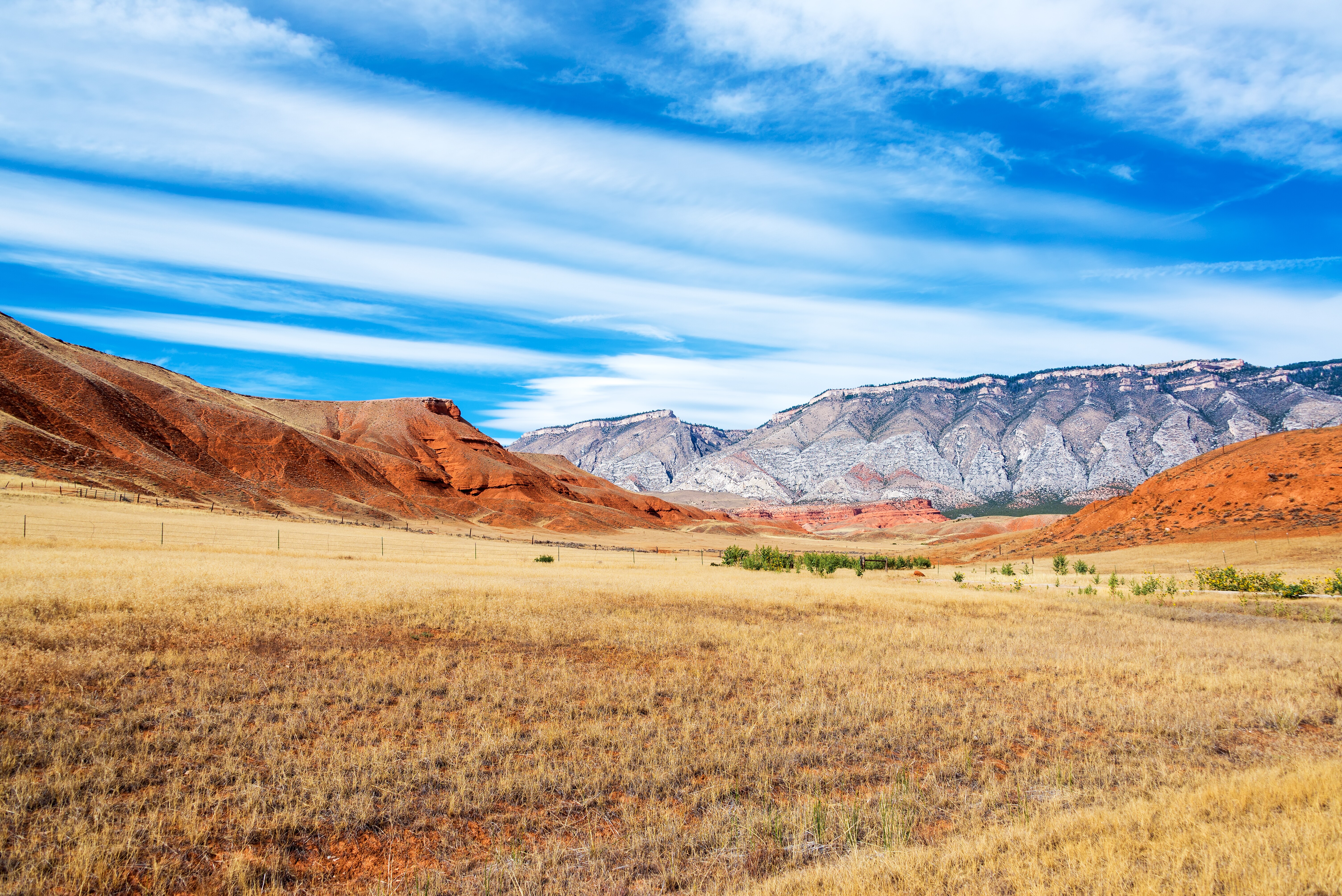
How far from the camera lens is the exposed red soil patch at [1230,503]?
53125 millimetres

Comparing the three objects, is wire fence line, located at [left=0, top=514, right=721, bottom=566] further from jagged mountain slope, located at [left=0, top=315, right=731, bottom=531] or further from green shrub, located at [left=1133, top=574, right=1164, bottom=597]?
green shrub, located at [left=1133, top=574, right=1164, bottom=597]

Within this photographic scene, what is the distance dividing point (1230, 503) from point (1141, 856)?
6923 centimetres

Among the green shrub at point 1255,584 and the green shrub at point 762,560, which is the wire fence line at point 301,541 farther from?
the green shrub at point 1255,584

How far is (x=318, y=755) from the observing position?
28.2 ft

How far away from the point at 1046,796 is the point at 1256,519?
205ft

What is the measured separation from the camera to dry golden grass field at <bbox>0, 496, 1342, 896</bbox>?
6.34 metres

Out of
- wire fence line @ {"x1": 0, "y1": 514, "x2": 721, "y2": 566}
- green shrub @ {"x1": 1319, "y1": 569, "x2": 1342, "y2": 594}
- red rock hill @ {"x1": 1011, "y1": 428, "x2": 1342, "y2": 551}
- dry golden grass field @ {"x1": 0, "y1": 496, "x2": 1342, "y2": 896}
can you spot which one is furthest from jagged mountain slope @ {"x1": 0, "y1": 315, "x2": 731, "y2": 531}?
green shrub @ {"x1": 1319, "y1": 569, "x2": 1342, "y2": 594}

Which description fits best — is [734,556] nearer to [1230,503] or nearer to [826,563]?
[826,563]

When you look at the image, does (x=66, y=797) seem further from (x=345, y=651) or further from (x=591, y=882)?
(x=345, y=651)

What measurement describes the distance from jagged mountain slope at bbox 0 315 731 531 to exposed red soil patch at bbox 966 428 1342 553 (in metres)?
81.1

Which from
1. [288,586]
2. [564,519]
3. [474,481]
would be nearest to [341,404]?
[474,481]

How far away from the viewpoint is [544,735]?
31.8 feet

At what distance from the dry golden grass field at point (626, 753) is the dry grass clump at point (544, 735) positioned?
0.16ft

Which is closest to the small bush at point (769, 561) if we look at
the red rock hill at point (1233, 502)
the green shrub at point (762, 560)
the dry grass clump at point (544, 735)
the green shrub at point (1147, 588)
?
the green shrub at point (762, 560)
